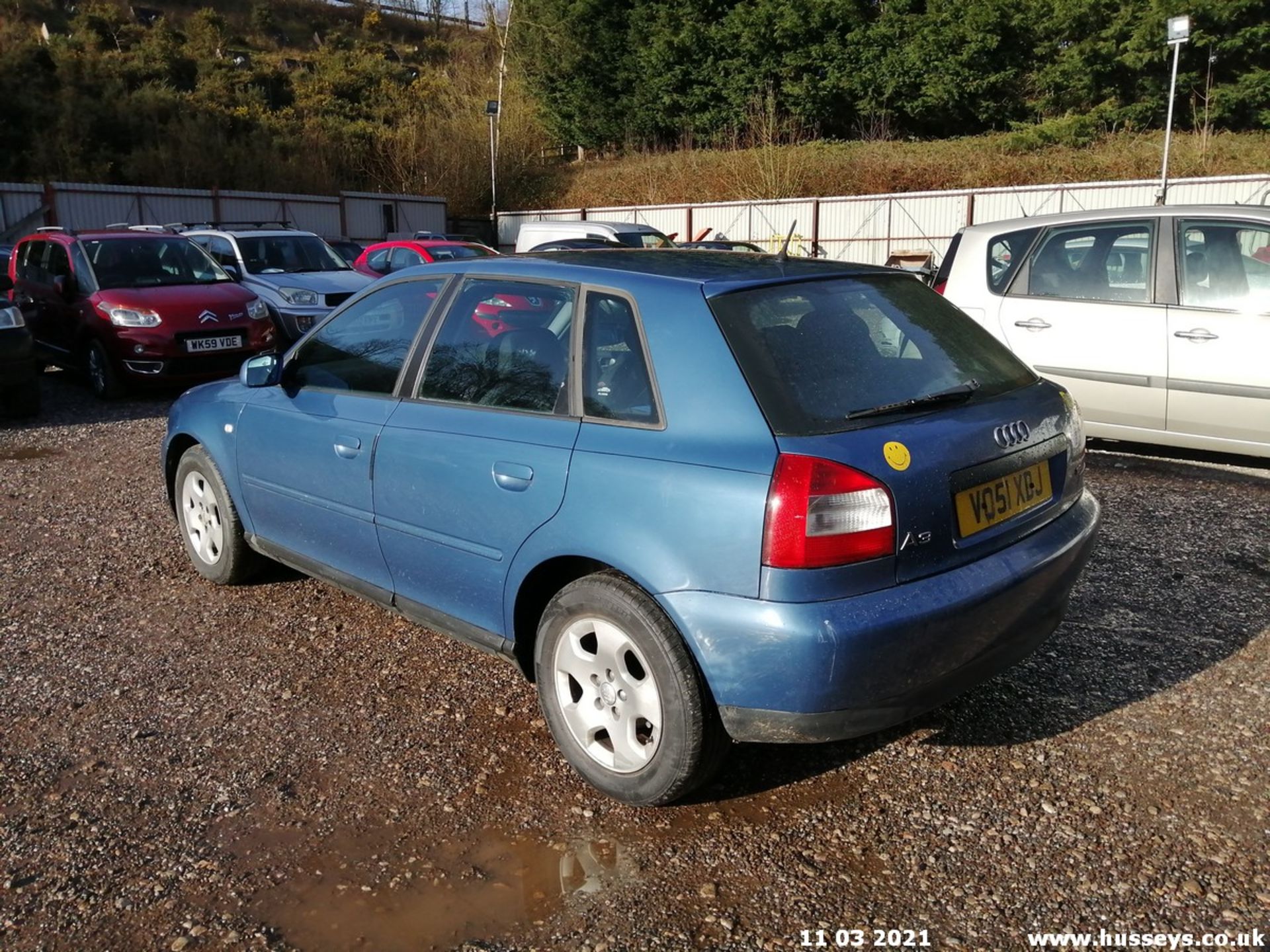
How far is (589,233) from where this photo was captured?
1697 centimetres

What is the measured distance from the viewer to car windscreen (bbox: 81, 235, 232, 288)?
10.6m

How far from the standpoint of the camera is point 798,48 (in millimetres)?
38125

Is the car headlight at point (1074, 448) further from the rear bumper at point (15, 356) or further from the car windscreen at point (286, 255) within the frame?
the car windscreen at point (286, 255)

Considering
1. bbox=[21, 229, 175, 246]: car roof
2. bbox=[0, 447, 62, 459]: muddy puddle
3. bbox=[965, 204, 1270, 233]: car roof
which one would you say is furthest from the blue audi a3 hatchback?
bbox=[21, 229, 175, 246]: car roof

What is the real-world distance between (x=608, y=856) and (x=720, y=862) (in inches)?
12.4

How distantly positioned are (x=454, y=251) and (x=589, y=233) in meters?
2.27

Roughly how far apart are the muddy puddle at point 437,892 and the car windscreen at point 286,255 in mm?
11518

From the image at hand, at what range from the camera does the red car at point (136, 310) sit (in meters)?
10.0

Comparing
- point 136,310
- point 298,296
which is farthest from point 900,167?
point 136,310

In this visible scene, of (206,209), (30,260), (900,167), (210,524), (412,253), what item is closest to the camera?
(210,524)

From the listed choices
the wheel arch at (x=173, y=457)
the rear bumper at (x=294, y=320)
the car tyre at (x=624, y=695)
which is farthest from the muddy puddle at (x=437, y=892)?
the rear bumper at (x=294, y=320)

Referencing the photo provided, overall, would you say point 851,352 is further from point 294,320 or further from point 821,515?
point 294,320

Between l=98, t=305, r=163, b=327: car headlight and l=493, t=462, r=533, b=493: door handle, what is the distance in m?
8.09

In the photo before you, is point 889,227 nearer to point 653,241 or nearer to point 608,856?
point 653,241
